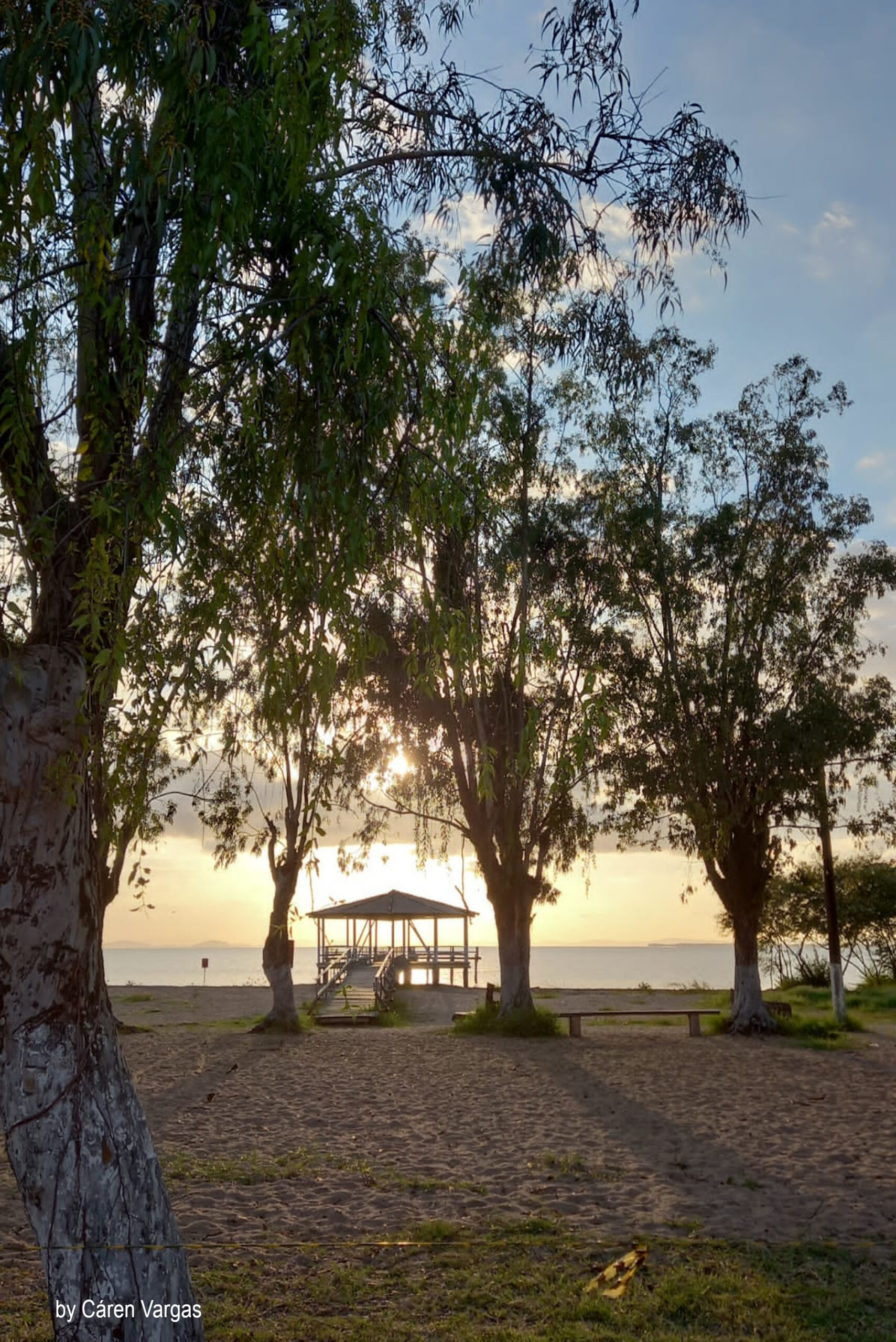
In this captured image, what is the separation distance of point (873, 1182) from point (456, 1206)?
3.57 meters

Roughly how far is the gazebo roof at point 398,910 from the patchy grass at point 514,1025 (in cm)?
1319

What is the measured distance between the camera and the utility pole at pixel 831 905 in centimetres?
2044

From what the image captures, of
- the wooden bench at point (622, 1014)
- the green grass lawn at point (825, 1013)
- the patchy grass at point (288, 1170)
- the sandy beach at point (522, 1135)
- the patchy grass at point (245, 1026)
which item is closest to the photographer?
the sandy beach at point (522, 1135)

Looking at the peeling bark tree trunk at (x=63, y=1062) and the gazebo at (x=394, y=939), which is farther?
the gazebo at (x=394, y=939)

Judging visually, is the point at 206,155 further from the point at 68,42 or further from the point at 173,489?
the point at 173,489

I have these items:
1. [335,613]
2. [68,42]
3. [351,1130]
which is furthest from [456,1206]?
[68,42]

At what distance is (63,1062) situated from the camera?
4559 millimetres

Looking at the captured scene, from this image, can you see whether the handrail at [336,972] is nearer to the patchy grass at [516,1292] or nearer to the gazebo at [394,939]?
the gazebo at [394,939]

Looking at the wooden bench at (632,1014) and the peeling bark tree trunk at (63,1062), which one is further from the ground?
the peeling bark tree trunk at (63,1062)

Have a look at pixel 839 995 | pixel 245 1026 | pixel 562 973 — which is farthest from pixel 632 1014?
pixel 562 973

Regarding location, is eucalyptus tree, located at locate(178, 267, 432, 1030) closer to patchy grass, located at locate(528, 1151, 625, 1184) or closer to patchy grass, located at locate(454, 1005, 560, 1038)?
patchy grass, located at locate(528, 1151, 625, 1184)

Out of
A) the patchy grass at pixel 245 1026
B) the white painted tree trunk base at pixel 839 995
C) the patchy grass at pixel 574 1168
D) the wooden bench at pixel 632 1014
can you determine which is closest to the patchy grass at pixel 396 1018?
the patchy grass at pixel 245 1026

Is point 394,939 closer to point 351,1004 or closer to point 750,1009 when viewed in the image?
point 351,1004

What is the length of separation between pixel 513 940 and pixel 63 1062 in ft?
57.6
